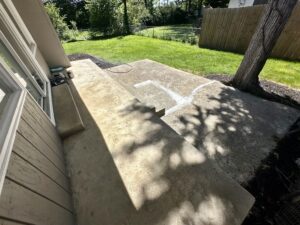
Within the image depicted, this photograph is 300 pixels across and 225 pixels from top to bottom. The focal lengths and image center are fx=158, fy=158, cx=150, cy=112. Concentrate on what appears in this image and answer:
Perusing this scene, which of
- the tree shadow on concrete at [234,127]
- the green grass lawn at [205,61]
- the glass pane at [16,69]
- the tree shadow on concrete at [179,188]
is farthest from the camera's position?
the green grass lawn at [205,61]

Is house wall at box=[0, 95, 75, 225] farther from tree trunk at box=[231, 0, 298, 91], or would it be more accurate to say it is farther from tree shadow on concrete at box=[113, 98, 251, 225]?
tree trunk at box=[231, 0, 298, 91]

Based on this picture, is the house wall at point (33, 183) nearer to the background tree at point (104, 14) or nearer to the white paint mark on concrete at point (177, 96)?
the white paint mark on concrete at point (177, 96)

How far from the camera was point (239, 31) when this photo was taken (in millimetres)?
7633

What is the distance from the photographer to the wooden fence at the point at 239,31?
20.5ft

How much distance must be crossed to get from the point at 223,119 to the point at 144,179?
7.94 feet

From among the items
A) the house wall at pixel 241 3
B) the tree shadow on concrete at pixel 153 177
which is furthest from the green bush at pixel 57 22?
the house wall at pixel 241 3

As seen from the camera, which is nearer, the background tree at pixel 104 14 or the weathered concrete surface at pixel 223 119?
the weathered concrete surface at pixel 223 119

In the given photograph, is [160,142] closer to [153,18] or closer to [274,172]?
[274,172]

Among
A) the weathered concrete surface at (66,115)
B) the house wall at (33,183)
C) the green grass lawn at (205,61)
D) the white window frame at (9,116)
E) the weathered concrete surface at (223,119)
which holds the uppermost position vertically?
the white window frame at (9,116)

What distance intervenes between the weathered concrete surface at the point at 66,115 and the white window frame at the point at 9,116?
762 mm

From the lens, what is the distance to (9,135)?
2.95ft

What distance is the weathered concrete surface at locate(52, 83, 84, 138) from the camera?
6.82 ft

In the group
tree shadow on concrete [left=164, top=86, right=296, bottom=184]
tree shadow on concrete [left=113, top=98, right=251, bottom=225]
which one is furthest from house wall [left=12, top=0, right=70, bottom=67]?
tree shadow on concrete [left=113, top=98, right=251, bottom=225]

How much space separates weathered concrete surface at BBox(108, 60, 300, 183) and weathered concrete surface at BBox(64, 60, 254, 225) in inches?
39.5
